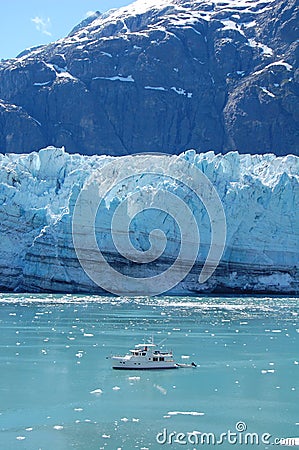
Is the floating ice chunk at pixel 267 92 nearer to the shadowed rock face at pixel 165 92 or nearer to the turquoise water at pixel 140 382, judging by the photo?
the shadowed rock face at pixel 165 92

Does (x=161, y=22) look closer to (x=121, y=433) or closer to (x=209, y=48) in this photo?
(x=209, y=48)

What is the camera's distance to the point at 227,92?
328 ft

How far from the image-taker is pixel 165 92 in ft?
331

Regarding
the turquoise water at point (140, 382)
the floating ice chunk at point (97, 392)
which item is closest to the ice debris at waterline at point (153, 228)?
the turquoise water at point (140, 382)

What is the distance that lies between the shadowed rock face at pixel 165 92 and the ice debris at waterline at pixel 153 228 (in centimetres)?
5178

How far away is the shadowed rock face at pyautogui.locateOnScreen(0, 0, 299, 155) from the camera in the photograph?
97.2m

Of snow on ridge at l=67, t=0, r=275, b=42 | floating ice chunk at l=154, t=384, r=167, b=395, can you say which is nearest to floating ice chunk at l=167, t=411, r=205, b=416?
floating ice chunk at l=154, t=384, r=167, b=395

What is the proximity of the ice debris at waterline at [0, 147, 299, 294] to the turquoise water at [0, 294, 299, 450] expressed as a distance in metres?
→ 9.28

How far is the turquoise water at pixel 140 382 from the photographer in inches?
584

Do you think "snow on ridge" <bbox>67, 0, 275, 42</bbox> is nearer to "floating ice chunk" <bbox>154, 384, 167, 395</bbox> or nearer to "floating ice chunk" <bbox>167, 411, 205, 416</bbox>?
"floating ice chunk" <bbox>154, 384, 167, 395</bbox>

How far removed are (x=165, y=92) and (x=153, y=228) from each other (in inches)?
2349

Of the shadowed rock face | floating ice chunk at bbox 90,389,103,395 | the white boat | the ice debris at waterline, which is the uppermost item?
the shadowed rock face

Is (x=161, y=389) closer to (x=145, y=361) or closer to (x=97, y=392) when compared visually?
(x=97, y=392)

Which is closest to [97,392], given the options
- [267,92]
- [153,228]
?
[153,228]
